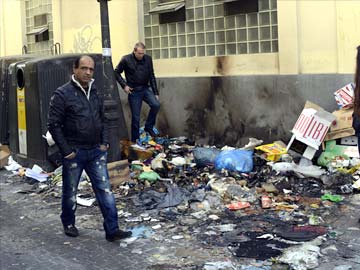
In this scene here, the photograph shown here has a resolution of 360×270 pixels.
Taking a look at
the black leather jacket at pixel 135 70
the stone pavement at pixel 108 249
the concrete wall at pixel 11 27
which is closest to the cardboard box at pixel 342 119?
the stone pavement at pixel 108 249

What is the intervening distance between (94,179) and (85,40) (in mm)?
7655

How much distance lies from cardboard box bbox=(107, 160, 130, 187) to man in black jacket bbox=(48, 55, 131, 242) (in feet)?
5.57

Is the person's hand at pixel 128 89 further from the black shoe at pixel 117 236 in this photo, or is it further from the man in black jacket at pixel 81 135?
the black shoe at pixel 117 236

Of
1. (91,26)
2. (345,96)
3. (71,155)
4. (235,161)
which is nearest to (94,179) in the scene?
(71,155)

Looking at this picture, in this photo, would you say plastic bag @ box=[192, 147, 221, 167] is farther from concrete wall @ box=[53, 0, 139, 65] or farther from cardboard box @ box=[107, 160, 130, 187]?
concrete wall @ box=[53, 0, 139, 65]

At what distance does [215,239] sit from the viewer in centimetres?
555

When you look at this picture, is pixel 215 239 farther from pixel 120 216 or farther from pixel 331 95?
pixel 331 95

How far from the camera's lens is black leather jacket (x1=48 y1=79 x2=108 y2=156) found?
5438 millimetres

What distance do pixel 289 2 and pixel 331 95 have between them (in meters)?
1.57

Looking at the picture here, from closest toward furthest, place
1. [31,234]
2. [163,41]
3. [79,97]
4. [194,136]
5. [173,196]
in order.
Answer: [79,97], [31,234], [173,196], [194,136], [163,41]

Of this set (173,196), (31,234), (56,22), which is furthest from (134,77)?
(56,22)

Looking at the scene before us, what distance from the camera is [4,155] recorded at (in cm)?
974

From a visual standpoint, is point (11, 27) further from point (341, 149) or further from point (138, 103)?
point (341, 149)

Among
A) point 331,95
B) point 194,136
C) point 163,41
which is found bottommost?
point 194,136
